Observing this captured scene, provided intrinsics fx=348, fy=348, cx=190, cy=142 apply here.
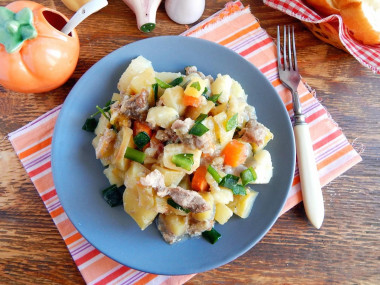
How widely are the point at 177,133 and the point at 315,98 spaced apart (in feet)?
4.08

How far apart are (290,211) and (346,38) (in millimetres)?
1320

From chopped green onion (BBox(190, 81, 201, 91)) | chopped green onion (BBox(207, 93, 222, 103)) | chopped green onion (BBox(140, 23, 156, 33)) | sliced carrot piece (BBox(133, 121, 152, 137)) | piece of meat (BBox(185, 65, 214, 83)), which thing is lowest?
sliced carrot piece (BBox(133, 121, 152, 137))

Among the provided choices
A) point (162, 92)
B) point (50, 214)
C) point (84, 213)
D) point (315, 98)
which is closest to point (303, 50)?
point (315, 98)

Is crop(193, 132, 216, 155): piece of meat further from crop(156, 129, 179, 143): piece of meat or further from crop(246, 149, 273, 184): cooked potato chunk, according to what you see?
crop(246, 149, 273, 184): cooked potato chunk

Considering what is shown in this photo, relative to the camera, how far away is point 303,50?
279 centimetres

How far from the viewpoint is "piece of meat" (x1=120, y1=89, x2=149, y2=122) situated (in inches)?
84.1

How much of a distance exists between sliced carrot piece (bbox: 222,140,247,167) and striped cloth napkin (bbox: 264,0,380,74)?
1.10 meters

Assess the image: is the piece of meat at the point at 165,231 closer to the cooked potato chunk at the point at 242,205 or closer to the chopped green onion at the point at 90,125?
the cooked potato chunk at the point at 242,205

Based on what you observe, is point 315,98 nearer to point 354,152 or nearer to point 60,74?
point 354,152

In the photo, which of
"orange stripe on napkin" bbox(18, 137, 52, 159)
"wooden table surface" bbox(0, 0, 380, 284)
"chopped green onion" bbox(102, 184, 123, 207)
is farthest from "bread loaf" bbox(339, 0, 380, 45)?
"orange stripe on napkin" bbox(18, 137, 52, 159)

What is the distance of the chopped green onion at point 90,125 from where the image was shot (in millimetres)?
2318

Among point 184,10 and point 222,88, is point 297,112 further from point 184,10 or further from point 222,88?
point 184,10

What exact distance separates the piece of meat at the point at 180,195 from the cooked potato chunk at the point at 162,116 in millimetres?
302

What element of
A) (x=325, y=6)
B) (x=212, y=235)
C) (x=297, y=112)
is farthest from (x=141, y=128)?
(x=325, y=6)
